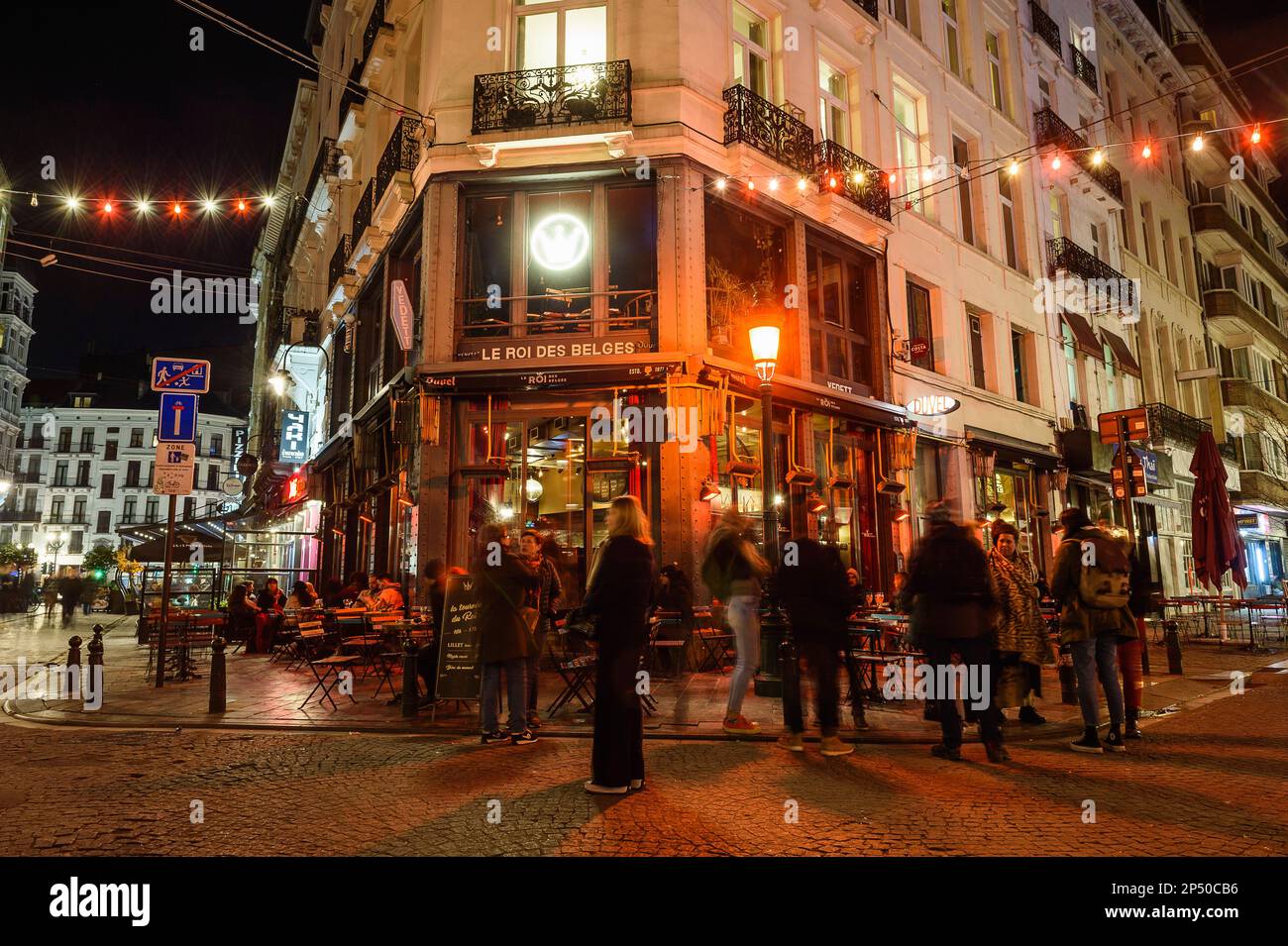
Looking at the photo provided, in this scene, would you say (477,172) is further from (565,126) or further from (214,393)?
(214,393)

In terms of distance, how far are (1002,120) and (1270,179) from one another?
2837cm

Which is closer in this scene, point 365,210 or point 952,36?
point 365,210

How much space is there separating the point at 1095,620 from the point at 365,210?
611 inches

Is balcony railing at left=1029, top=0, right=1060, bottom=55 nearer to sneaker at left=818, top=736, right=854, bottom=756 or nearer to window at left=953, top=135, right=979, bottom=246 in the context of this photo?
window at left=953, top=135, right=979, bottom=246

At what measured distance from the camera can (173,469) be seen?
34.1ft

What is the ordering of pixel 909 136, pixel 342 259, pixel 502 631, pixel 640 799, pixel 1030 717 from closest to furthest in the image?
pixel 640 799
pixel 502 631
pixel 1030 717
pixel 909 136
pixel 342 259

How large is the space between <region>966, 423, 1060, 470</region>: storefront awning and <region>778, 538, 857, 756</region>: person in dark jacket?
1238 centimetres

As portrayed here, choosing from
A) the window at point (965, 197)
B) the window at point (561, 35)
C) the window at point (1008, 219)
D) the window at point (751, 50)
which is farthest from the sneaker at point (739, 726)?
the window at point (1008, 219)

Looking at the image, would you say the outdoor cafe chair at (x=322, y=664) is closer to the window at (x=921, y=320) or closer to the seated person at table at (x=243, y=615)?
the seated person at table at (x=243, y=615)

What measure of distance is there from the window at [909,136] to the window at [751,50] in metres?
4.11

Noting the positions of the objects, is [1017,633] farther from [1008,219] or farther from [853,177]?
[1008,219]

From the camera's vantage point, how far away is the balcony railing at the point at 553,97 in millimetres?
12367


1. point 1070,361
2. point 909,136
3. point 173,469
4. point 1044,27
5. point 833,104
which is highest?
point 1044,27

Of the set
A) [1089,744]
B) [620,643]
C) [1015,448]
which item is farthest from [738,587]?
[1015,448]
